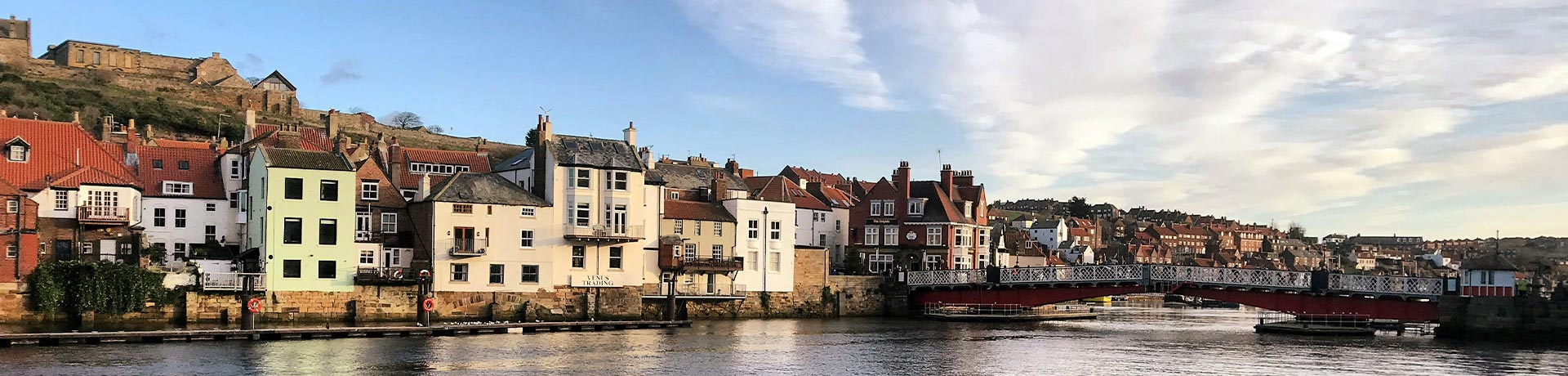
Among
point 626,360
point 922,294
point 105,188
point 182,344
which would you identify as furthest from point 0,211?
point 922,294

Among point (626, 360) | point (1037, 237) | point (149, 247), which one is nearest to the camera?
point (626, 360)

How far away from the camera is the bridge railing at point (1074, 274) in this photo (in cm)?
7069

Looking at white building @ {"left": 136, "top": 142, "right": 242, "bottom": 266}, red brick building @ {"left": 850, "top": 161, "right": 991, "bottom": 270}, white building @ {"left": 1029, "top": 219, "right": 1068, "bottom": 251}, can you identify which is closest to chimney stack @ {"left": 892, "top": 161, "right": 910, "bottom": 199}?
red brick building @ {"left": 850, "top": 161, "right": 991, "bottom": 270}

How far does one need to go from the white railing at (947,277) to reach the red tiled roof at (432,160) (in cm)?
2586

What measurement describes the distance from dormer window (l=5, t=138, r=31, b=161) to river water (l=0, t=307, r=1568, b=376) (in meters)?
18.5

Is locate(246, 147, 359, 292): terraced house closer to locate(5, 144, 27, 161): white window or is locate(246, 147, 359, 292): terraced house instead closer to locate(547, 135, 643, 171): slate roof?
locate(5, 144, 27, 161): white window

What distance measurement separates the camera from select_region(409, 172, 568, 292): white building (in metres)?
65.5

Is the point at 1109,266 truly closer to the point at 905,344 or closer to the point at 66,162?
the point at 905,344

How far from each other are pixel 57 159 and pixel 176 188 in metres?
5.12

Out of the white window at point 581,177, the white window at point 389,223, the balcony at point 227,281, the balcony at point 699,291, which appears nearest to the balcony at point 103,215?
the balcony at point 227,281

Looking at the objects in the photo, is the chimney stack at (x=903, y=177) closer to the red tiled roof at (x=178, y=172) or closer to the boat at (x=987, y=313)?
the boat at (x=987, y=313)

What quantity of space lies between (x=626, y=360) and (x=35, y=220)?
28.3 meters

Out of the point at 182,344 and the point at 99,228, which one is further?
the point at 99,228

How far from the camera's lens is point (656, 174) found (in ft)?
247
